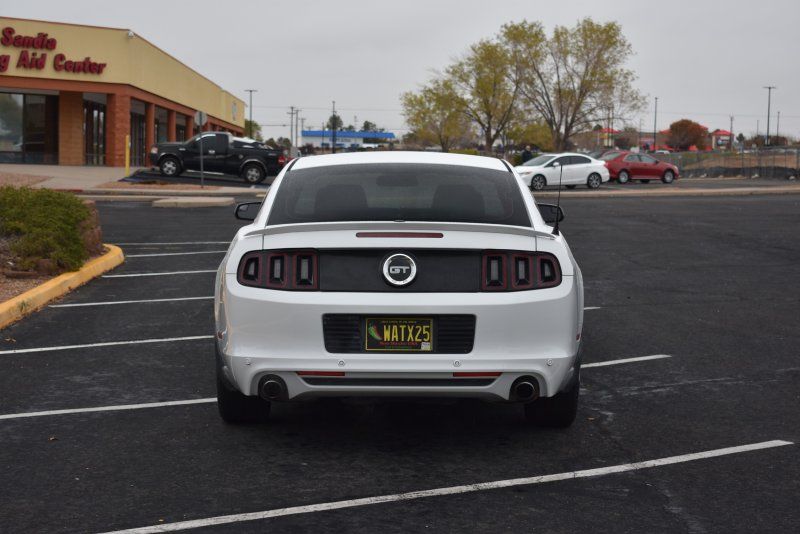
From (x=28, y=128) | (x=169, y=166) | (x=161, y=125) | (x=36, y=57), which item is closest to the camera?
(x=169, y=166)

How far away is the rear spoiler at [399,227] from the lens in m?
5.25

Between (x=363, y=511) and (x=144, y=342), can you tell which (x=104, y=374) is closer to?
(x=144, y=342)

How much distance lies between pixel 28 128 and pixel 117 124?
426 centimetres

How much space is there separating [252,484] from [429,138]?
93.4m

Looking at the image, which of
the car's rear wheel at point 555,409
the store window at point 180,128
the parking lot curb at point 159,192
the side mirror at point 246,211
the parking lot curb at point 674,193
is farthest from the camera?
the store window at point 180,128

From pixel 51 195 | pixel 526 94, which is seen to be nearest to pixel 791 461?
pixel 51 195

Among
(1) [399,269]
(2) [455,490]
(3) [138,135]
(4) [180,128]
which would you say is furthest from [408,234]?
(4) [180,128]

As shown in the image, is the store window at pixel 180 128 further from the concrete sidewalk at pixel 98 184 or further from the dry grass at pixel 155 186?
the dry grass at pixel 155 186

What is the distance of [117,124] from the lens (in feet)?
147

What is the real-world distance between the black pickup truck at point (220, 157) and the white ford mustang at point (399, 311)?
3446 cm

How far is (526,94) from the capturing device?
242ft

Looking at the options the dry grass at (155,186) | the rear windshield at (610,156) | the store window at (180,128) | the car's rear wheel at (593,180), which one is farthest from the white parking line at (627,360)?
the store window at (180,128)

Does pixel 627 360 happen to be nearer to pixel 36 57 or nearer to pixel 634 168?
pixel 634 168

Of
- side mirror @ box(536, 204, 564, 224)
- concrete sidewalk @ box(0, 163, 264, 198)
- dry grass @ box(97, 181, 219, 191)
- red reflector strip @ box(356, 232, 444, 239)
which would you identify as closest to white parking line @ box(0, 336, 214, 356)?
side mirror @ box(536, 204, 564, 224)
